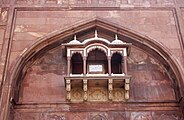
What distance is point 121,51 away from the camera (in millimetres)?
8117

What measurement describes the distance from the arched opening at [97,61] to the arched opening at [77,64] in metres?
0.24

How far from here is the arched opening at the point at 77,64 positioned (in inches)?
329

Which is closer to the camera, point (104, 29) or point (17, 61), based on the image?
point (17, 61)

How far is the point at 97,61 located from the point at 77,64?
22.0 inches

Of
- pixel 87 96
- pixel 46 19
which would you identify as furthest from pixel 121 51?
pixel 46 19

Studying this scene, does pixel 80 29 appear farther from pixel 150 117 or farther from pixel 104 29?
pixel 150 117

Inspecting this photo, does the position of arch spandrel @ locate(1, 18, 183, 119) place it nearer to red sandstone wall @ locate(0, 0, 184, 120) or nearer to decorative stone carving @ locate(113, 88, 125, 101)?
red sandstone wall @ locate(0, 0, 184, 120)

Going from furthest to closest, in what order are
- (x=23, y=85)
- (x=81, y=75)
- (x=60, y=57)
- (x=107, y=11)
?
(x=107, y=11) < (x=60, y=57) < (x=23, y=85) < (x=81, y=75)

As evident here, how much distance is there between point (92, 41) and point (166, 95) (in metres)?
2.40

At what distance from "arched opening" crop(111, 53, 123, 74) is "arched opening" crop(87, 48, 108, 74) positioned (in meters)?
0.21

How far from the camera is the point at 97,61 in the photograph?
846 centimetres

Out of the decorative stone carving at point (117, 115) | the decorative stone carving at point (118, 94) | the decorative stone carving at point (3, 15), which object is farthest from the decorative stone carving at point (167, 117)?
the decorative stone carving at point (3, 15)

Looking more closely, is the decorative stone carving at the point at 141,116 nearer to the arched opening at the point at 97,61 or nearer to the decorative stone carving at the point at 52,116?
the arched opening at the point at 97,61

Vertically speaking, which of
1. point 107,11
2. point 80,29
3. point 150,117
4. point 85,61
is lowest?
point 150,117
